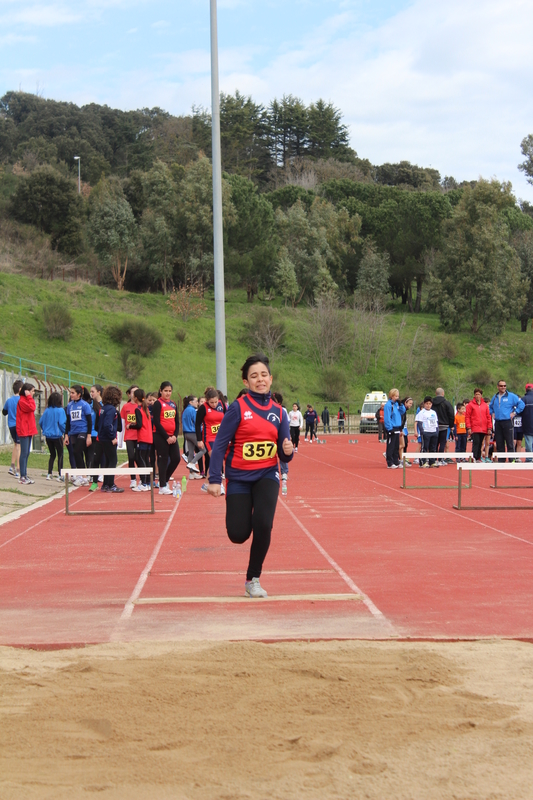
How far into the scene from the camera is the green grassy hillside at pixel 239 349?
51.9 meters

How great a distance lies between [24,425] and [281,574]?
31.6 ft

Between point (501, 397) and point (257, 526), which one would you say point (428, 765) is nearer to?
point (257, 526)

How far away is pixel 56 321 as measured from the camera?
2050 inches

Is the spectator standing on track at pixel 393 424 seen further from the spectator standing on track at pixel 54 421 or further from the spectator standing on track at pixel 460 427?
the spectator standing on track at pixel 54 421

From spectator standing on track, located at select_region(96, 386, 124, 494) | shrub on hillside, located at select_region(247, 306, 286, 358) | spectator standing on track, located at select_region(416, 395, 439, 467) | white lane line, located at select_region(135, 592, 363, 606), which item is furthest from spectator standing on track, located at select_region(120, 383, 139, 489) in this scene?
shrub on hillside, located at select_region(247, 306, 286, 358)

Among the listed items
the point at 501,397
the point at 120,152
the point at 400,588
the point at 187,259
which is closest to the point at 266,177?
the point at 120,152

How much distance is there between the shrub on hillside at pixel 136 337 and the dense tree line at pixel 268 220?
10864mm

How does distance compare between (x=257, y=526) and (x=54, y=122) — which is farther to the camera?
(x=54, y=122)

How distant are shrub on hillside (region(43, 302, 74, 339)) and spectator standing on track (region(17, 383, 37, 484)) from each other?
36510 mm

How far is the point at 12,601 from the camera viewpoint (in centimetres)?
712

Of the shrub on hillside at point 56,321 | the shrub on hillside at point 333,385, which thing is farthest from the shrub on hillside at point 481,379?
the shrub on hillside at point 56,321

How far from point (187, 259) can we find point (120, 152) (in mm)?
30020

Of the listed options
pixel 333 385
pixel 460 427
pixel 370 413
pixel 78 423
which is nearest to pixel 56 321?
pixel 333 385

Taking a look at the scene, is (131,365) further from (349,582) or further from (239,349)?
(349,582)
